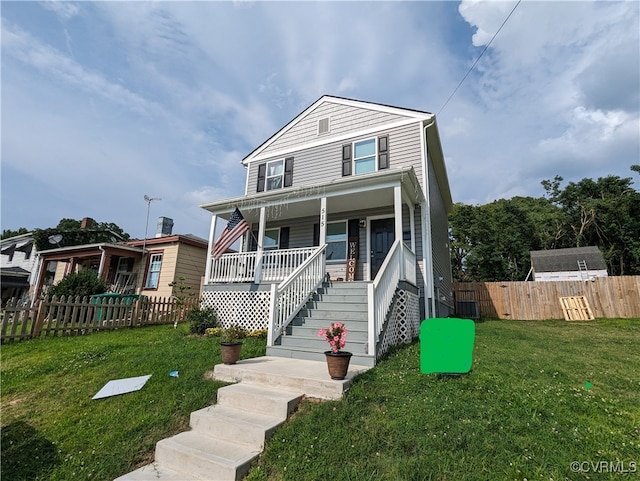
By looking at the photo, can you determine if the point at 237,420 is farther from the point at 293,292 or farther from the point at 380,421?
the point at 293,292

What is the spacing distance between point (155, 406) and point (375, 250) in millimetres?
7401

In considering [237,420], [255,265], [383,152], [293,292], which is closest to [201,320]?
[255,265]

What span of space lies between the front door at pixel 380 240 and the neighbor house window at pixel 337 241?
0.96 metres

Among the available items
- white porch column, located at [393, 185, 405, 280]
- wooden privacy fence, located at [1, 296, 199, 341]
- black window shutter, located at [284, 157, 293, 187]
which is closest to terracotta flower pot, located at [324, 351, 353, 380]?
white porch column, located at [393, 185, 405, 280]

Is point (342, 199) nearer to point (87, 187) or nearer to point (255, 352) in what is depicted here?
point (255, 352)

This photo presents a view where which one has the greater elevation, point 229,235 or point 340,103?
point 340,103

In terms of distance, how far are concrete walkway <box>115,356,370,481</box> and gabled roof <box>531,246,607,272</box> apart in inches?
983

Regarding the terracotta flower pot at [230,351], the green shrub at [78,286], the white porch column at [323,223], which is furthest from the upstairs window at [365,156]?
the green shrub at [78,286]

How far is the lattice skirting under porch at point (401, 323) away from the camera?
5746mm

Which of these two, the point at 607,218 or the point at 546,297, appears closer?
the point at 546,297

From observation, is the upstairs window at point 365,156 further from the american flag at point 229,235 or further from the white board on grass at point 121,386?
the white board on grass at point 121,386

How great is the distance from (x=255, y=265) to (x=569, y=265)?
80.0 feet

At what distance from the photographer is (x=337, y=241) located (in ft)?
34.0

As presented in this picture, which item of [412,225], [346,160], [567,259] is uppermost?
[346,160]
